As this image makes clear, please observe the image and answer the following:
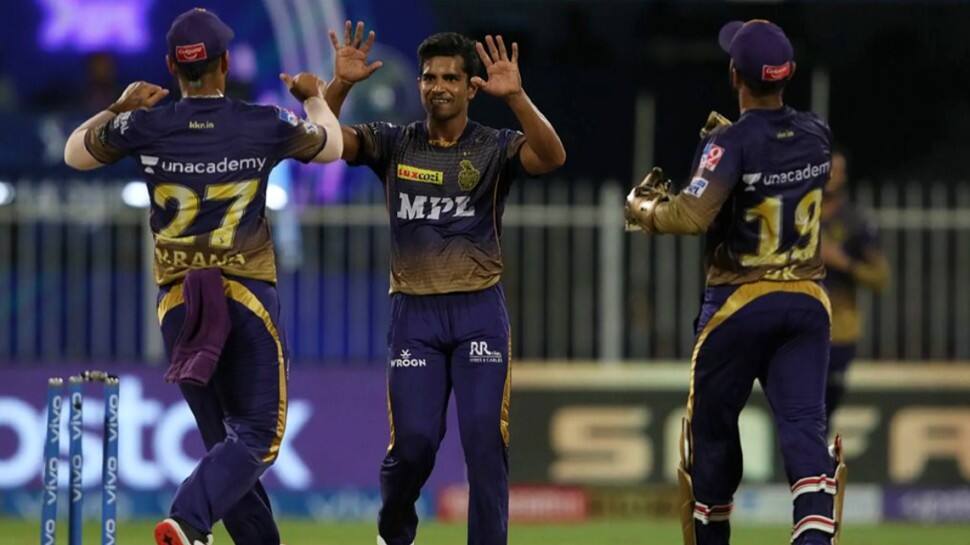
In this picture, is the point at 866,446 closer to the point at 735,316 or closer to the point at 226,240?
the point at 735,316

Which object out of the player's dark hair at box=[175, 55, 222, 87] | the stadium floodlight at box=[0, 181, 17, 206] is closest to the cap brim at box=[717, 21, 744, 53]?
the player's dark hair at box=[175, 55, 222, 87]

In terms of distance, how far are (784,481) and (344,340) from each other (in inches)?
119

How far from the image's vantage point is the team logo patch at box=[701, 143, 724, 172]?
8.85 metres

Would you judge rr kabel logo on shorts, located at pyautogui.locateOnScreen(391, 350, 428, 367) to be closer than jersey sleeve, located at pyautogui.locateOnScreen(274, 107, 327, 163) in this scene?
No

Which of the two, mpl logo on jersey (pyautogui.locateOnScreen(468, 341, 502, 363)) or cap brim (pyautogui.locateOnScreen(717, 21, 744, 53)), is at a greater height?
cap brim (pyautogui.locateOnScreen(717, 21, 744, 53))

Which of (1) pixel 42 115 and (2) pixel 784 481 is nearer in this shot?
(2) pixel 784 481

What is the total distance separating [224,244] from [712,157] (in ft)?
6.52

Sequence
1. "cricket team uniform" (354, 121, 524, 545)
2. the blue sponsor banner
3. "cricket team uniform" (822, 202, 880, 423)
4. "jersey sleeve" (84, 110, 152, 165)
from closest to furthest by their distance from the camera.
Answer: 1. "jersey sleeve" (84, 110, 152, 165)
2. "cricket team uniform" (354, 121, 524, 545)
3. "cricket team uniform" (822, 202, 880, 423)
4. the blue sponsor banner

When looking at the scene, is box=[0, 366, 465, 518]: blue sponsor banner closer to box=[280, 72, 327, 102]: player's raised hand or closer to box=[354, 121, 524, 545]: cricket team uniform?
box=[354, 121, 524, 545]: cricket team uniform

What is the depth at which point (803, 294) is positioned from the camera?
354 inches

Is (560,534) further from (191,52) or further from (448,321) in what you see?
(191,52)

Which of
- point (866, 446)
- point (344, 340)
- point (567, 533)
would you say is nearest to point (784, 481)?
point (866, 446)

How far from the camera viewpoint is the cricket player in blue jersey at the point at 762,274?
8.85 meters

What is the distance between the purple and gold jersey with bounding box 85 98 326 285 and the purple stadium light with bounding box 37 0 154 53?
26.0 feet
